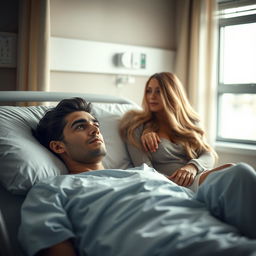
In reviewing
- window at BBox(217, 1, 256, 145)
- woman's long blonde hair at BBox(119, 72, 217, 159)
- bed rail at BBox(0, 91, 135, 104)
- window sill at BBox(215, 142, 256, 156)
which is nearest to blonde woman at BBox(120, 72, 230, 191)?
woman's long blonde hair at BBox(119, 72, 217, 159)

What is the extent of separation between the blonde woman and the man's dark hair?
40 centimetres

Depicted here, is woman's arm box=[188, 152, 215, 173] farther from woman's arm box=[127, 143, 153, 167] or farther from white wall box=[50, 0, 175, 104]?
white wall box=[50, 0, 175, 104]

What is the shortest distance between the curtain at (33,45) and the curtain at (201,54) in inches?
49.6

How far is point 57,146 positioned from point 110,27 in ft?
4.66

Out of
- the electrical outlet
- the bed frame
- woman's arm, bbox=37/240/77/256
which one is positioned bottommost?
woman's arm, bbox=37/240/77/256

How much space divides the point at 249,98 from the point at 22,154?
208 centimetres

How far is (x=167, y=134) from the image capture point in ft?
7.47

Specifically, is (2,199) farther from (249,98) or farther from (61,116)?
(249,98)

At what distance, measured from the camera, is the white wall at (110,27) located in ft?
8.77

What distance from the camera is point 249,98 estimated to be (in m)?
3.19

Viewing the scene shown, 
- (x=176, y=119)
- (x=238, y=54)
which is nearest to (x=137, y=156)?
(x=176, y=119)

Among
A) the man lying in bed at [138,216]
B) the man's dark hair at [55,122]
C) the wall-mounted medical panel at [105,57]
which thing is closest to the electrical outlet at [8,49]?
the wall-mounted medical panel at [105,57]

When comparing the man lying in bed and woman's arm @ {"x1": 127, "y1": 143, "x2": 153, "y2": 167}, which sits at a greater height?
woman's arm @ {"x1": 127, "y1": 143, "x2": 153, "y2": 167}

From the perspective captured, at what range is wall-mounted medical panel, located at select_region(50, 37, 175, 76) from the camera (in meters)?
2.62
